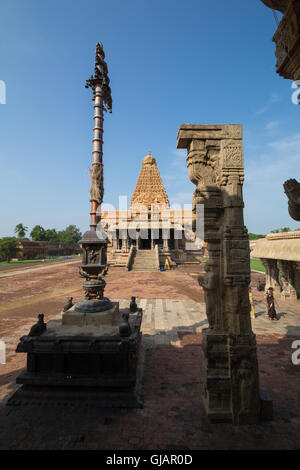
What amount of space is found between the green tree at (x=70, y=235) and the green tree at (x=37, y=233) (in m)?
6.89

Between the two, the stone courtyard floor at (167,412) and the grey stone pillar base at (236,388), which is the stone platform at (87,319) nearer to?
the stone courtyard floor at (167,412)

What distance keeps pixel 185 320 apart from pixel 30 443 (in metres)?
6.34

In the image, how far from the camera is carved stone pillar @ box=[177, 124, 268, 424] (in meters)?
3.62

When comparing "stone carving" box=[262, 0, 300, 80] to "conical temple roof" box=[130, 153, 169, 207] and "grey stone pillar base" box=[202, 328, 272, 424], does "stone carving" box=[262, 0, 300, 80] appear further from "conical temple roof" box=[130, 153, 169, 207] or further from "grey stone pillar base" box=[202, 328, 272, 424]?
"conical temple roof" box=[130, 153, 169, 207]

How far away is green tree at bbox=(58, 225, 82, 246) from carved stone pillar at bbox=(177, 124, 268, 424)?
80.0m

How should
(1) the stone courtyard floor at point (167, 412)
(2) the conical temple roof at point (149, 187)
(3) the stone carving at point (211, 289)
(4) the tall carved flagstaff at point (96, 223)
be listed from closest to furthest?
(1) the stone courtyard floor at point (167, 412) < (3) the stone carving at point (211, 289) < (4) the tall carved flagstaff at point (96, 223) < (2) the conical temple roof at point (149, 187)

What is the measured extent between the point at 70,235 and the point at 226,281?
85.7 metres

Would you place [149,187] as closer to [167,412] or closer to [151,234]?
[151,234]

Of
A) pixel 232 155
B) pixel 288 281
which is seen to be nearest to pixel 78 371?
pixel 232 155

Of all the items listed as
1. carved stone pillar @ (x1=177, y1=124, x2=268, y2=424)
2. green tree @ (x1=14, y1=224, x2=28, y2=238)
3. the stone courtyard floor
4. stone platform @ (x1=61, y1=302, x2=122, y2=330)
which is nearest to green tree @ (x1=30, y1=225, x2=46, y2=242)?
green tree @ (x1=14, y1=224, x2=28, y2=238)

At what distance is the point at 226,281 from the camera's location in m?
3.69

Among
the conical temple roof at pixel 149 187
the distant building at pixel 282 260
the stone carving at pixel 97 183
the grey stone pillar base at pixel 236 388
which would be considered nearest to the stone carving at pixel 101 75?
the stone carving at pixel 97 183

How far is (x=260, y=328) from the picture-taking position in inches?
310

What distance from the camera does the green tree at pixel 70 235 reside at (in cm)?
8058
